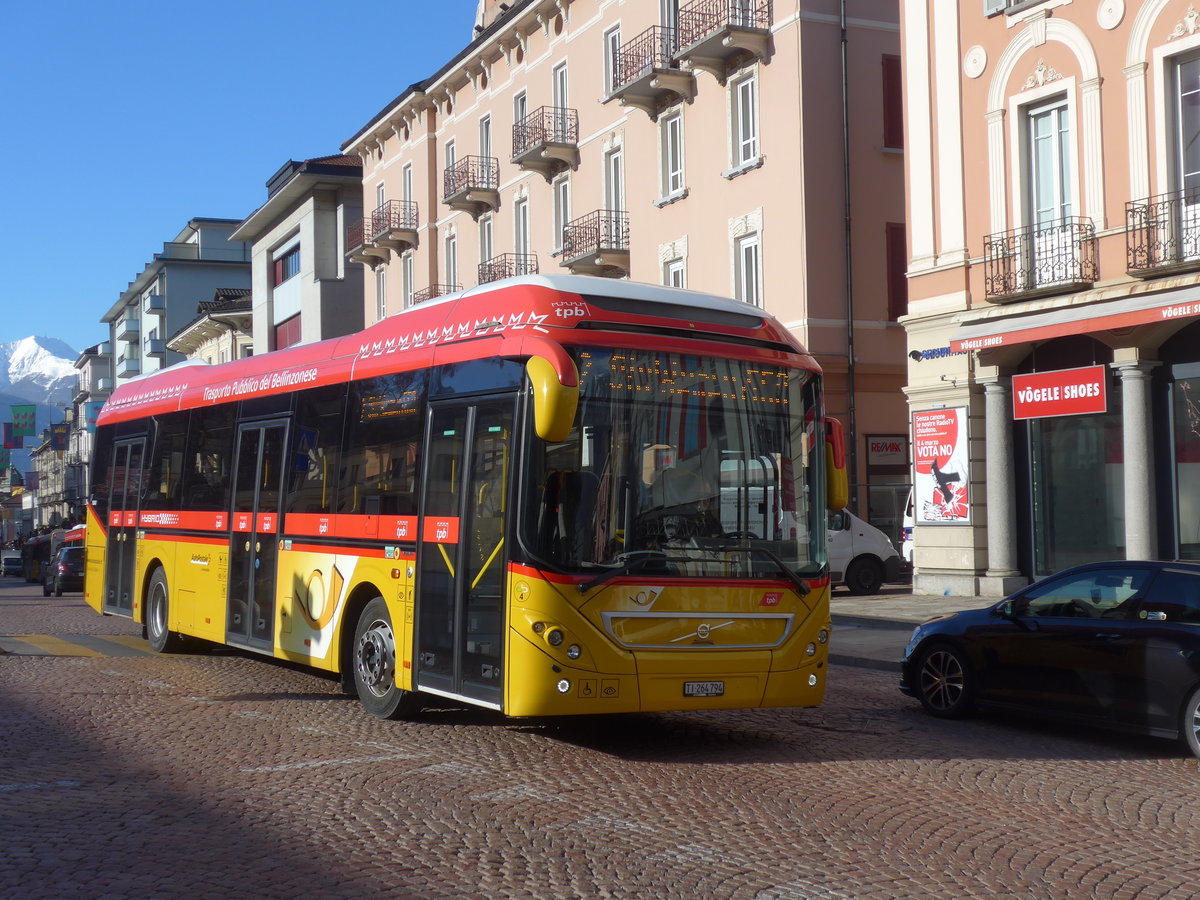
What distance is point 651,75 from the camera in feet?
102

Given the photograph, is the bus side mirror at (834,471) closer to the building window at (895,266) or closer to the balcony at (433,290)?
the building window at (895,266)

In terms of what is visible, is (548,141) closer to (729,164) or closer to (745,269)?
(729,164)

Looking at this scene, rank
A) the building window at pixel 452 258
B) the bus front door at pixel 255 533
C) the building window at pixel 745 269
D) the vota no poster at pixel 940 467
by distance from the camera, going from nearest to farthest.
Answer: the bus front door at pixel 255 533
the vota no poster at pixel 940 467
the building window at pixel 745 269
the building window at pixel 452 258

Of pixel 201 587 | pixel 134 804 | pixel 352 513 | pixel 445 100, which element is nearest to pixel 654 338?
pixel 352 513

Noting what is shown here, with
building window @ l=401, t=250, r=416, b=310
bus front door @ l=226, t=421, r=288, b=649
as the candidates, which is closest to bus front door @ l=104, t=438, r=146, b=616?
bus front door @ l=226, t=421, r=288, b=649

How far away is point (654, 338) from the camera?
30.5 feet

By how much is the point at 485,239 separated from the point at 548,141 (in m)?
5.72

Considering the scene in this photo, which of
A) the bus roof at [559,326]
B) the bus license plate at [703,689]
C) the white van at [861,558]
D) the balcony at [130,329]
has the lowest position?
the bus license plate at [703,689]

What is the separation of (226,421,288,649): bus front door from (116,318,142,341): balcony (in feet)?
290

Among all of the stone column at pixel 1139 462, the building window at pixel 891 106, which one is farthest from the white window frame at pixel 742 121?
the stone column at pixel 1139 462

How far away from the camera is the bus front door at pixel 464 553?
9180mm

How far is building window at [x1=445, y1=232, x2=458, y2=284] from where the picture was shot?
141ft

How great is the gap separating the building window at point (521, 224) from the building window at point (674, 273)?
24.1 ft

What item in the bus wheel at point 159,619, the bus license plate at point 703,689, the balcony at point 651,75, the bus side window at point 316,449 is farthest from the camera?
the balcony at point 651,75
